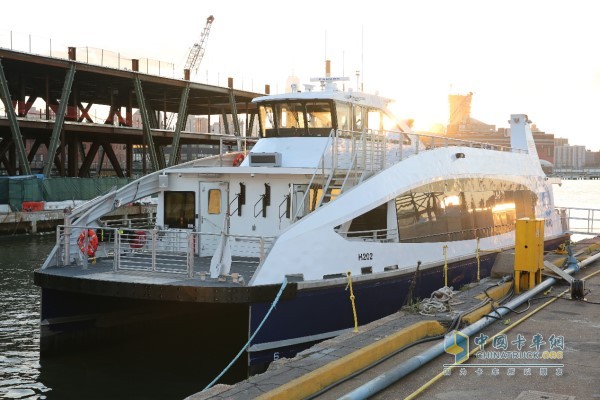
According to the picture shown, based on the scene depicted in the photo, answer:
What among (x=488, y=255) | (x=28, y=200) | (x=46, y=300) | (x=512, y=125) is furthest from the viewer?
(x=28, y=200)

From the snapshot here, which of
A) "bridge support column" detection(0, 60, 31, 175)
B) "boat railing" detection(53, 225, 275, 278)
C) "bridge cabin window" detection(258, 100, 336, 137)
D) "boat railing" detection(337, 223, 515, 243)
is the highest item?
"bridge support column" detection(0, 60, 31, 175)

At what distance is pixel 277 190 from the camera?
14.0 metres

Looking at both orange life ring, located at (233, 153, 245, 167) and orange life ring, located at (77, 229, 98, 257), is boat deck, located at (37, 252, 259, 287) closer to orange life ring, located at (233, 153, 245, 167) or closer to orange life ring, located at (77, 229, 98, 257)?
orange life ring, located at (77, 229, 98, 257)

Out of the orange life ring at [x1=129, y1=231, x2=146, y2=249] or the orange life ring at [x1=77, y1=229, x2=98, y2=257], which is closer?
the orange life ring at [x1=129, y1=231, x2=146, y2=249]

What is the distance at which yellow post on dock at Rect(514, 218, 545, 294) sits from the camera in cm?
1248

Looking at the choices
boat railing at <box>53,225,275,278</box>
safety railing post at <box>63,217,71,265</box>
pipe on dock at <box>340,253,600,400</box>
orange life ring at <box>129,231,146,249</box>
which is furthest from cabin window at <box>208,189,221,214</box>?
pipe on dock at <box>340,253,600,400</box>

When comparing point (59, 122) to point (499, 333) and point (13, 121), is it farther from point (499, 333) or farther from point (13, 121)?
point (499, 333)

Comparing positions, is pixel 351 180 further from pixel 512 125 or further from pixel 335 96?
pixel 512 125

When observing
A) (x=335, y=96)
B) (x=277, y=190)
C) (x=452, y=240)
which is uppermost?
(x=335, y=96)

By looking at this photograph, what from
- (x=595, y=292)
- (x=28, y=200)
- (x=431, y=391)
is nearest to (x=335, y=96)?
(x=595, y=292)

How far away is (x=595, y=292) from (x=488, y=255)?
163 inches
